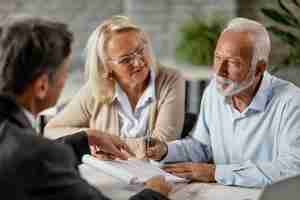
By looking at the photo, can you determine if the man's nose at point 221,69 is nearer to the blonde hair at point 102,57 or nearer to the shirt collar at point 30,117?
the blonde hair at point 102,57

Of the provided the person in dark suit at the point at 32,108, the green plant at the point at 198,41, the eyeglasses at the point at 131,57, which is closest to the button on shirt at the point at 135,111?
the eyeglasses at the point at 131,57

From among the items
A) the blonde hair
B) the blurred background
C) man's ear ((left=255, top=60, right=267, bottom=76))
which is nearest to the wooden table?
man's ear ((left=255, top=60, right=267, bottom=76))

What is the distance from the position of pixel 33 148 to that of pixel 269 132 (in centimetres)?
89

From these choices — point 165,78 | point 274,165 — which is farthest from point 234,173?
point 165,78

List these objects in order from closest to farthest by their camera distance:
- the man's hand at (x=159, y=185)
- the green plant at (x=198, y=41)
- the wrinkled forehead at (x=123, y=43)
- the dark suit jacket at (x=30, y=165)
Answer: the dark suit jacket at (x=30, y=165) → the man's hand at (x=159, y=185) → the wrinkled forehead at (x=123, y=43) → the green plant at (x=198, y=41)

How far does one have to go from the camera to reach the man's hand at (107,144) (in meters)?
2.10

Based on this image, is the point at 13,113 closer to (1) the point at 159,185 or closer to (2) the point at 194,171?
(1) the point at 159,185

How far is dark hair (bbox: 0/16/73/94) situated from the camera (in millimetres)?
1441

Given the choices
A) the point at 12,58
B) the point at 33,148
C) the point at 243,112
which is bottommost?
the point at 243,112

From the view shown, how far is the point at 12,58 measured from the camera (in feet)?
4.72

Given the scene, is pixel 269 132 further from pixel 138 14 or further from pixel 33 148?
pixel 138 14

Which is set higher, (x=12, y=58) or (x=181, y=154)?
(x=12, y=58)

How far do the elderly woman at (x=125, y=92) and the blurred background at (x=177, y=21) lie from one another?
1.64 meters

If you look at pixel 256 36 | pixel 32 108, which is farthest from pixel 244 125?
pixel 32 108
